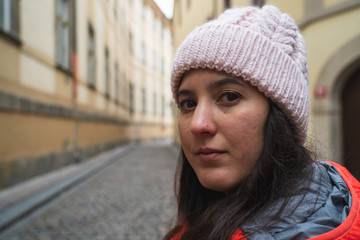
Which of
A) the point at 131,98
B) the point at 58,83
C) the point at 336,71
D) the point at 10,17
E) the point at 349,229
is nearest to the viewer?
the point at 349,229

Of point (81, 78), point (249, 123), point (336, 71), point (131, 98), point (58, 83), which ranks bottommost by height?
point (249, 123)

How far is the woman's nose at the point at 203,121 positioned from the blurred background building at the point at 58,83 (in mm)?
5235

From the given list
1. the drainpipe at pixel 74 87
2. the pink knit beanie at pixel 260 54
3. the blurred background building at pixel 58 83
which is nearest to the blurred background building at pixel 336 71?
the pink knit beanie at pixel 260 54

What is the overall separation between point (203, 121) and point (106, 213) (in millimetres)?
3951

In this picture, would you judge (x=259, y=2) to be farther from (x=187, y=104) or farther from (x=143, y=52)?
(x=143, y=52)

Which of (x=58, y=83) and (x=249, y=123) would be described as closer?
(x=249, y=123)

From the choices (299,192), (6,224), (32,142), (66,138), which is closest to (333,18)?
(299,192)

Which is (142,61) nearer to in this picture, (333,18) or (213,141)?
(333,18)

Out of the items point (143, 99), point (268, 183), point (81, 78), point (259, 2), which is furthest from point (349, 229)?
point (143, 99)

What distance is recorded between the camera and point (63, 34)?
30.4 ft

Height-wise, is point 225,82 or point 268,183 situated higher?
point 225,82

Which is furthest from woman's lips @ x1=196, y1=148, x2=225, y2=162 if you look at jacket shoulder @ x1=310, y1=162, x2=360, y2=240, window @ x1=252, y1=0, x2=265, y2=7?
window @ x1=252, y1=0, x2=265, y2=7

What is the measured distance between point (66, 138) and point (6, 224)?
512cm

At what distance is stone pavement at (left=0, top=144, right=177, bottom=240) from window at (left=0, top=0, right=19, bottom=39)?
318 centimetres
